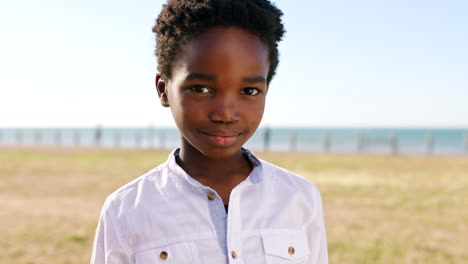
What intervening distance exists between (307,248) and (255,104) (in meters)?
0.68

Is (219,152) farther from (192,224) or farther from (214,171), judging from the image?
(192,224)

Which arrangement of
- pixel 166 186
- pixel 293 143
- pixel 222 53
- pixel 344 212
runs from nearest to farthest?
pixel 222 53
pixel 166 186
pixel 344 212
pixel 293 143

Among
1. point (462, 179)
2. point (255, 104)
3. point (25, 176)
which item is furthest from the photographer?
point (25, 176)

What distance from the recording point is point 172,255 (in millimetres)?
1941

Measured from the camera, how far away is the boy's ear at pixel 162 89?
2086 millimetres

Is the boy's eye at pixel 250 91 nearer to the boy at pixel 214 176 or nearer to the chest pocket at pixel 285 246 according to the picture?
the boy at pixel 214 176

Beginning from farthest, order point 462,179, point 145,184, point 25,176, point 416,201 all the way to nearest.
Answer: point 25,176, point 462,179, point 416,201, point 145,184

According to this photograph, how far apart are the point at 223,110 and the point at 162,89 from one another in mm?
422

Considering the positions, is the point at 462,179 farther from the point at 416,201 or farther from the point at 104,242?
the point at 104,242

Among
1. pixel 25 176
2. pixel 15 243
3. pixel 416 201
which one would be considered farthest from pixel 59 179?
pixel 416 201

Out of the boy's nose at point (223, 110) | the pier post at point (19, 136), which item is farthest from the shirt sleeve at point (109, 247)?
the pier post at point (19, 136)

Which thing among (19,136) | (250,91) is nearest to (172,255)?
(250,91)

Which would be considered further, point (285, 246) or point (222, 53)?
point (285, 246)

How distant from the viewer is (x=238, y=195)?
6.61 ft
